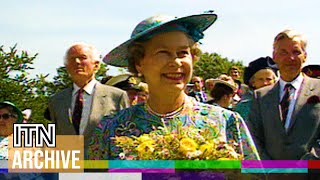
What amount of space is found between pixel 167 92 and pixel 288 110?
2.24m

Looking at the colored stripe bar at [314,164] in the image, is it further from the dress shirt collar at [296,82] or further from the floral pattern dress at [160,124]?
the floral pattern dress at [160,124]

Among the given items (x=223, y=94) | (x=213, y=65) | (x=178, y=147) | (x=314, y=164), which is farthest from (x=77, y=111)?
(x=213, y=65)

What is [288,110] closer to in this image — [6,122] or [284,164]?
[284,164]

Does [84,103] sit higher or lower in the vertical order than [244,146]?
higher

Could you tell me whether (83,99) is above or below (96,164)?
above

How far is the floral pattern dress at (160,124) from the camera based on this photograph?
3.59 m

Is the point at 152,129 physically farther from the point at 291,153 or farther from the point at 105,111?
the point at 105,111

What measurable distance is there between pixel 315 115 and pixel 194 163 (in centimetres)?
252

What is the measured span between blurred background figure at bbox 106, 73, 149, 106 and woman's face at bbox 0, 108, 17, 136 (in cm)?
113

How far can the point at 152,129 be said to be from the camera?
369 cm

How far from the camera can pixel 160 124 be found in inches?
146

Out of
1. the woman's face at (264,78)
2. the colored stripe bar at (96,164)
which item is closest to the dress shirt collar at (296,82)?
the woman's face at (264,78)

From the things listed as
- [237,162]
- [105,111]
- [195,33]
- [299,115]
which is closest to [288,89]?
[299,115]

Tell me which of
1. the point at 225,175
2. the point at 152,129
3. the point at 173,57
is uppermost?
the point at 173,57
